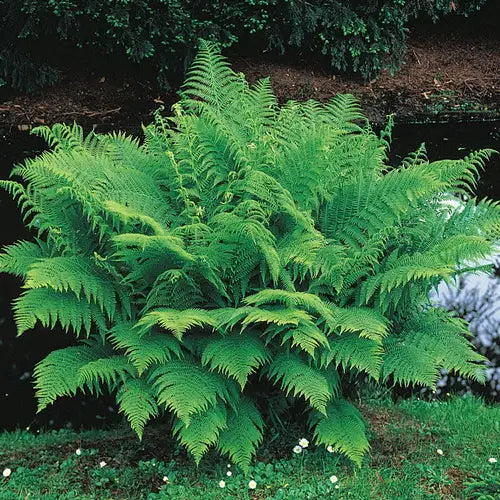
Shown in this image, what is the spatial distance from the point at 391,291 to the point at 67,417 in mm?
2433

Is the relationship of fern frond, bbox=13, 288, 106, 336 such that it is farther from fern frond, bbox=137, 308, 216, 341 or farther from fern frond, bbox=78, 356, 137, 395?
fern frond, bbox=137, 308, 216, 341

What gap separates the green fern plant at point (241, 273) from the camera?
11.0 ft

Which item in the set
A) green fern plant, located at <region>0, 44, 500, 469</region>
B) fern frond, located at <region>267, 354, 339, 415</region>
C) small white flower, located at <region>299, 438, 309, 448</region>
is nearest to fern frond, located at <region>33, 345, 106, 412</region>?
green fern plant, located at <region>0, 44, 500, 469</region>

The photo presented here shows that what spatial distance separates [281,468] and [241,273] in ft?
3.02

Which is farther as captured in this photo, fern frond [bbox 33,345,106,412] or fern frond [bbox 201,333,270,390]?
fern frond [bbox 33,345,106,412]

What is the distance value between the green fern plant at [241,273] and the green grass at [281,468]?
5.3 inches

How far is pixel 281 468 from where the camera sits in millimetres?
3469

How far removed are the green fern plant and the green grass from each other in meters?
0.13

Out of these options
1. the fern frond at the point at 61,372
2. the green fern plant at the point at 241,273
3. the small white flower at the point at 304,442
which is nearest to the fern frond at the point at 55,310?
the green fern plant at the point at 241,273

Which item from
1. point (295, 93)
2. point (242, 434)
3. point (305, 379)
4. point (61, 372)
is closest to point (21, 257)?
point (61, 372)

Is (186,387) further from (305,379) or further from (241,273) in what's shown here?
(241,273)

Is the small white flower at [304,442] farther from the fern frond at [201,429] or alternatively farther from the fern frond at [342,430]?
the fern frond at [201,429]

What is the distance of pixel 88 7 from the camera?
34.6 ft

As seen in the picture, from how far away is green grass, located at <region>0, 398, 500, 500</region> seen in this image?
329cm
